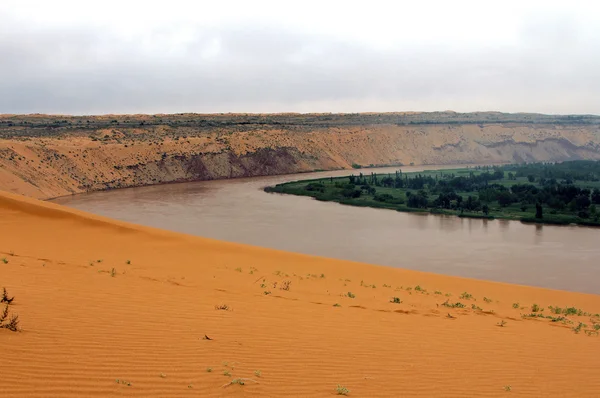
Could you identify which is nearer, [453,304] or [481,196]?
[453,304]

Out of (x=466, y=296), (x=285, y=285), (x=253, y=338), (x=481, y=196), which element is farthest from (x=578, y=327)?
(x=481, y=196)

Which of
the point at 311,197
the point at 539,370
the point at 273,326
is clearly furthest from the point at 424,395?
the point at 311,197

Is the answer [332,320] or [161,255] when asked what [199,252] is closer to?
[161,255]

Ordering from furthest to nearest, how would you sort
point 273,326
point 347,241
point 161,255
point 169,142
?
point 169,142 → point 347,241 → point 161,255 → point 273,326

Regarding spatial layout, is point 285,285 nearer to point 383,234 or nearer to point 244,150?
point 383,234

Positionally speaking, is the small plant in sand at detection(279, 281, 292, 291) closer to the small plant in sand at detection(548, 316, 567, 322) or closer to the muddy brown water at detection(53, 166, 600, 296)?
the small plant in sand at detection(548, 316, 567, 322)
